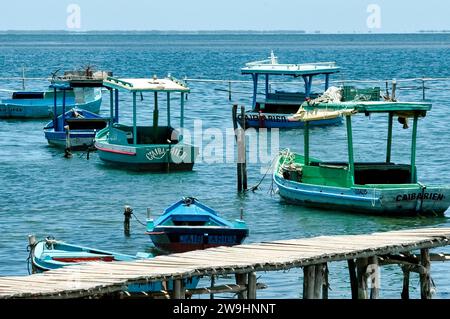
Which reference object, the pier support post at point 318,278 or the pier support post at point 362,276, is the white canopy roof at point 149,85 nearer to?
the pier support post at point 362,276

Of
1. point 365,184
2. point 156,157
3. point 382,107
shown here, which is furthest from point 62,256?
point 156,157

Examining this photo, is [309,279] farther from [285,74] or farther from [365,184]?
[285,74]

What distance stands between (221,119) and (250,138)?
15194mm

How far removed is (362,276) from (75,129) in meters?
37.5

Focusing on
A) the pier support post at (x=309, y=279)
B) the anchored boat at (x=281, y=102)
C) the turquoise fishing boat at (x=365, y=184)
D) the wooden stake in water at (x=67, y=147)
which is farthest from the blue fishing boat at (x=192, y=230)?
the anchored boat at (x=281, y=102)

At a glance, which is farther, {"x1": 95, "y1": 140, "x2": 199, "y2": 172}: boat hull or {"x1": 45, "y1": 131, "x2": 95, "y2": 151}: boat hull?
{"x1": 45, "y1": 131, "x2": 95, "y2": 151}: boat hull

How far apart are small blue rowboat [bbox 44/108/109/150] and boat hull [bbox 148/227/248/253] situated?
24904 millimetres

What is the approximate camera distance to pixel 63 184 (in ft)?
170

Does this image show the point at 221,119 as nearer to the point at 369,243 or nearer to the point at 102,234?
the point at 102,234

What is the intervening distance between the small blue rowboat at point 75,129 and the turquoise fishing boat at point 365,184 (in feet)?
55.4

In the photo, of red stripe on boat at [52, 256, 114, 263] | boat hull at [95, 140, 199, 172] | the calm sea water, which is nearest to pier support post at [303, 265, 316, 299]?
the calm sea water

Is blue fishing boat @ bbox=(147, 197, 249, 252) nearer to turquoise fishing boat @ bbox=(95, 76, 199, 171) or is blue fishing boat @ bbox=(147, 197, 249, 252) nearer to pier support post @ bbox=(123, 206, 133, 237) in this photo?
pier support post @ bbox=(123, 206, 133, 237)

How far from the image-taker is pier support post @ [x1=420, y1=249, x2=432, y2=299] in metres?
26.8

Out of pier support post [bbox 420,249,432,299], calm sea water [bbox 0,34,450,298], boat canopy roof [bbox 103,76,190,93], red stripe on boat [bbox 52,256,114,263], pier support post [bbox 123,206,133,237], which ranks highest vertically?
boat canopy roof [bbox 103,76,190,93]
